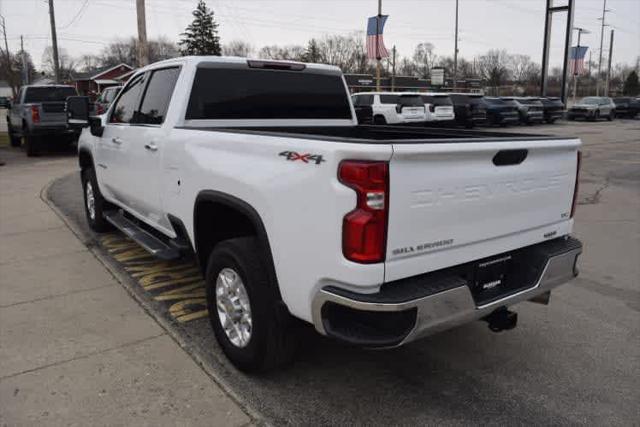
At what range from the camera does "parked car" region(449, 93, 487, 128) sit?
83.9 ft

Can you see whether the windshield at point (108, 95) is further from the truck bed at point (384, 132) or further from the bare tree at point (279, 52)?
the bare tree at point (279, 52)

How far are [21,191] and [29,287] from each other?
5.89m

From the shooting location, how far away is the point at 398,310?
2.49 m

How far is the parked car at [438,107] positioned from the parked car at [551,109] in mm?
10654

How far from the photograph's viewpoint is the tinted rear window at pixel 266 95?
14.0 feet

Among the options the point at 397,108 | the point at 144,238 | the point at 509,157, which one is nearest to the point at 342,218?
the point at 509,157

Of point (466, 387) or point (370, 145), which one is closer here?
point (370, 145)

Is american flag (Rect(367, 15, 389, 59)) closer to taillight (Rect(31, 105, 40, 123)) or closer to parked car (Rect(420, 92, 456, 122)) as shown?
parked car (Rect(420, 92, 456, 122))

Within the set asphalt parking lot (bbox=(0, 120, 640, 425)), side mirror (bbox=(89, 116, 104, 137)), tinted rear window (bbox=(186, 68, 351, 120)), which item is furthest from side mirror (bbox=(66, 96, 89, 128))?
tinted rear window (bbox=(186, 68, 351, 120))

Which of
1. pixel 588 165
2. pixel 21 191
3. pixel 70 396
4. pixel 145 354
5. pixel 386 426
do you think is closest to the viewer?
pixel 386 426

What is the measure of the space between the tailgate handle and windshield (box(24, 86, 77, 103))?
1706 centimetres

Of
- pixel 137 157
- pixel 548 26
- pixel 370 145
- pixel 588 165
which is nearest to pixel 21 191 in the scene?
pixel 137 157

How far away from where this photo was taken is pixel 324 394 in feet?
10.6

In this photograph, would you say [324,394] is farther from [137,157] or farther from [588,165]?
[588,165]
